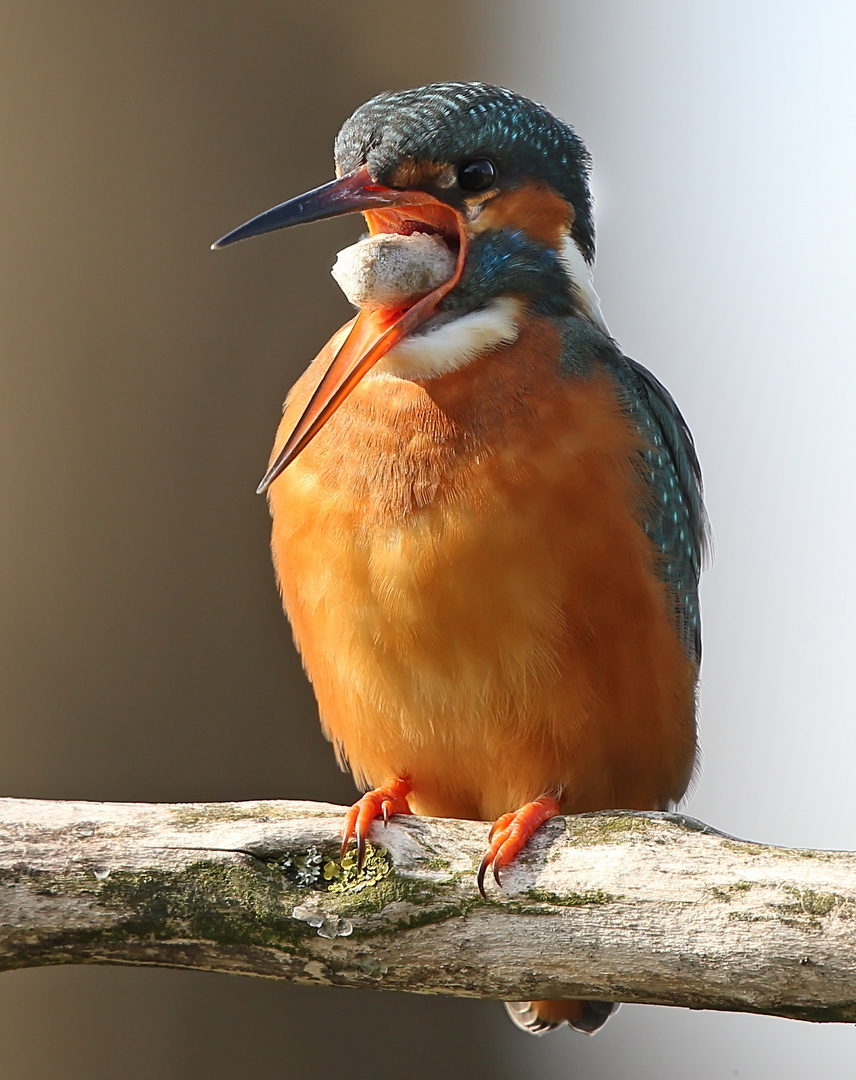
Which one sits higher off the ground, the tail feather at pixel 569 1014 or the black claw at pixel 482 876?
the black claw at pixel 482 876

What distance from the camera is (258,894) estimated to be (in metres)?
1.46

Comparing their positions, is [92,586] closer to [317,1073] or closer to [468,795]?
[468,795]

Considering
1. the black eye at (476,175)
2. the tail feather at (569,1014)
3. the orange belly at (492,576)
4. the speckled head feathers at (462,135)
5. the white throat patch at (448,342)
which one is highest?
the speckled head feathers at (462,135)

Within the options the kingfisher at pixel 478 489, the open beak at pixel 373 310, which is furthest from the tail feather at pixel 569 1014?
the open beak at pixel 373 310

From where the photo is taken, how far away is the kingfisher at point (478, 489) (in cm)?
172

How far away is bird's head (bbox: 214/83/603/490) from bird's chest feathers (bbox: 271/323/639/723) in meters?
0.11

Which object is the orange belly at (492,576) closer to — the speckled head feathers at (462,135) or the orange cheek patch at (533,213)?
the orange cheek patch at (533,213)

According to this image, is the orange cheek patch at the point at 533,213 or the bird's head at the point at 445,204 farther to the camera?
the orange cheek patch at the point at 533,213

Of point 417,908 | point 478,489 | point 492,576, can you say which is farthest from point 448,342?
point 417,908

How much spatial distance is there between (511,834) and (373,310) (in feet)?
2.51

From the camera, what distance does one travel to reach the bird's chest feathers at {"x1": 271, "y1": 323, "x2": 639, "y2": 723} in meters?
1.74

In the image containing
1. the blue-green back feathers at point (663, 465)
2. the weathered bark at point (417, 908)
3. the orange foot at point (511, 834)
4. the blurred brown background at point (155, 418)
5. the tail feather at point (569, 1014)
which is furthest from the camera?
the blurred brown background at point (155, 418)

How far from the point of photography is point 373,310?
1730 mm

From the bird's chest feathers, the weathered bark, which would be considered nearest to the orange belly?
the bird's chest feathers
